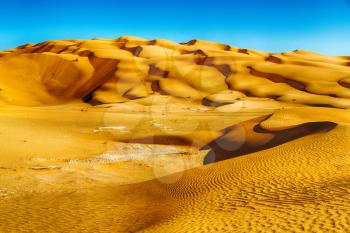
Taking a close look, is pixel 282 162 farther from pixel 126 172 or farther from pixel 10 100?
pixel 10 100

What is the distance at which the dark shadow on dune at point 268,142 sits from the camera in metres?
20.7

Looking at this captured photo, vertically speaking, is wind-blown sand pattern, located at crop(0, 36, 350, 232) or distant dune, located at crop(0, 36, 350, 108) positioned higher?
distant dune, located at crop(0, 36, 350, 108)

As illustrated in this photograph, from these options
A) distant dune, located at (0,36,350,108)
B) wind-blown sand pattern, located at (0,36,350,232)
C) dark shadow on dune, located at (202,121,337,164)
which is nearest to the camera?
wind-blown sand pattern, located at (0,36,350,232)

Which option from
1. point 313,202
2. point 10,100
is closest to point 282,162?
point 313,202

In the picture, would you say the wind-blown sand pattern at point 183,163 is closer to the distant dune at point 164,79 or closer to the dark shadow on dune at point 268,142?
the dark shadow on dune at point 268,142

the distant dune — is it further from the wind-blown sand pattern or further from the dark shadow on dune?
the dark shadow on dune

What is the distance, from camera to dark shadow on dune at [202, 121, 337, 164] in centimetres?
2069

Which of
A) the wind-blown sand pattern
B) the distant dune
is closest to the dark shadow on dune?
the wind-blown sand pattern

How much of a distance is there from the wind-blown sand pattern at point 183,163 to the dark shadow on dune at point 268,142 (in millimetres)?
110

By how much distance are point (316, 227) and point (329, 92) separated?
50064mm

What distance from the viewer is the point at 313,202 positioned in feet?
29.7

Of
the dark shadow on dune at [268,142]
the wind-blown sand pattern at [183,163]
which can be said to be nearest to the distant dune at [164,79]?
the wind-blown sand pattern at [183,163]

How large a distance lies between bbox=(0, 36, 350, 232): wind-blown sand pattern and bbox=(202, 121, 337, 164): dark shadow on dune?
11 centimetres

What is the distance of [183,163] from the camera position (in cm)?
2148
